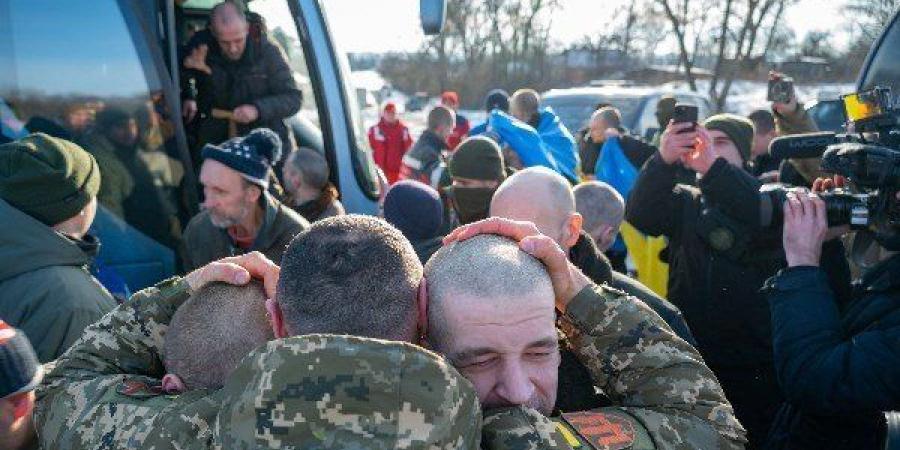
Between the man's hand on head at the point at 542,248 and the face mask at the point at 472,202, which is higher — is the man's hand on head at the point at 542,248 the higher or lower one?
the higher one

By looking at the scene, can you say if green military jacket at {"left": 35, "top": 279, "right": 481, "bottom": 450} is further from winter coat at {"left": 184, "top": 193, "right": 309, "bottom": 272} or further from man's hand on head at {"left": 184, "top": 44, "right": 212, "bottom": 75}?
man's hand on head at {"left": 184, "top": 44, "right": 212, "bottom": 75}

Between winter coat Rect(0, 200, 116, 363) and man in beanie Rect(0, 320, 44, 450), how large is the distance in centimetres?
56

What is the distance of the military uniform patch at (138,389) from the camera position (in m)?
1.52

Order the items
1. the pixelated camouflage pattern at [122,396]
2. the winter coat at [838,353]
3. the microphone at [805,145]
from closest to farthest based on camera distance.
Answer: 1. the pixelated camouflage pattern at [122,396]
2. the winter coat at [838,353]
3. the microphone at [805,145]

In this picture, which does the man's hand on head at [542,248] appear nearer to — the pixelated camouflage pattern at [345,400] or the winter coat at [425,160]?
the pixelated camouflage pattern at [345,400]

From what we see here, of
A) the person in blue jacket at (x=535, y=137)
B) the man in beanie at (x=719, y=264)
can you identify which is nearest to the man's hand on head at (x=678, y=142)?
the man in beanie at (x=719, y=264)

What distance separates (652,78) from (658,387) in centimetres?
3483

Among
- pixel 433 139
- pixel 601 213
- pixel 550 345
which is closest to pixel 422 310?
pixel 550 345

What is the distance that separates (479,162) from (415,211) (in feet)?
2.46

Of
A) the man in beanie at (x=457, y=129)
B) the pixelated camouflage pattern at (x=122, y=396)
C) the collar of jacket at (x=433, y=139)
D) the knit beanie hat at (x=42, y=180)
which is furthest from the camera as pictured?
the man in beanie at (x=457, y=129)

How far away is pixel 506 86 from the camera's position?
33.9 meters

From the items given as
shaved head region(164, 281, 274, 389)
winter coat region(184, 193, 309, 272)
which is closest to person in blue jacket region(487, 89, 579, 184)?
winter coat region(184, 193, 309, 272)

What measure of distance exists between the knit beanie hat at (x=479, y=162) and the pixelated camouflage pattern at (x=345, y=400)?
9.06ft

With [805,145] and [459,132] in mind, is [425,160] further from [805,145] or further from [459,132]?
[805,145]
